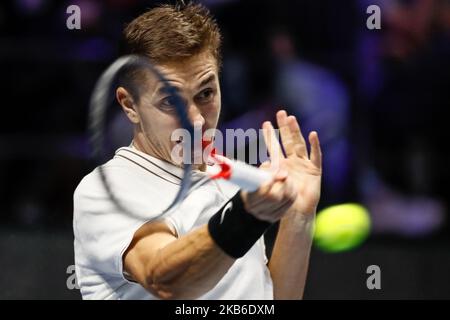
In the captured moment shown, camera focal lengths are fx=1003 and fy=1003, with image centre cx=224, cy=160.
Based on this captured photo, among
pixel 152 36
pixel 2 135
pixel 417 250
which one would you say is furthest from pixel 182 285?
pixel 2 135

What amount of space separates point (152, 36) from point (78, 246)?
62cm

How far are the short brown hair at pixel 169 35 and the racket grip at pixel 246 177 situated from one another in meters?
0.54

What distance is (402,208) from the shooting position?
5.23 m

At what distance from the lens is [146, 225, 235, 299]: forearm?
8.01 feet

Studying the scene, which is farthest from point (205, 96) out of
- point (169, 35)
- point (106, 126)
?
point (106, 126)

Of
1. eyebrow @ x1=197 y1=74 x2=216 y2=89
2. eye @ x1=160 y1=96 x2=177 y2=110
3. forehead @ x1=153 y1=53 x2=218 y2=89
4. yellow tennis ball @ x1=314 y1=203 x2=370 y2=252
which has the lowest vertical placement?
yellow tennis ball @ x1=314 y1=203 x2=370 y2=252

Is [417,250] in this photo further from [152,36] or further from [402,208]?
[152,36]

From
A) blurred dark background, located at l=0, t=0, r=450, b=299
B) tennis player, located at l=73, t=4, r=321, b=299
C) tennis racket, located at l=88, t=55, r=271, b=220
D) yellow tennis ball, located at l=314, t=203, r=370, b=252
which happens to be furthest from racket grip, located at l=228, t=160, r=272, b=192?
blurred dark background, located at l=0, t=0, r=450, b=299

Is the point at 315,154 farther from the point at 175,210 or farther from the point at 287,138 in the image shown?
the point at 175,210

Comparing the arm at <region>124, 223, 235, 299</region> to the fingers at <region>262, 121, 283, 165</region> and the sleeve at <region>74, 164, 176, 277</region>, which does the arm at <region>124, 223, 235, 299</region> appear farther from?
the fingers at <region>262, 121, 283, 165</region>

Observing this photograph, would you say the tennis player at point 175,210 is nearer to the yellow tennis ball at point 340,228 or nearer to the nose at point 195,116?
the nose at point 195,116

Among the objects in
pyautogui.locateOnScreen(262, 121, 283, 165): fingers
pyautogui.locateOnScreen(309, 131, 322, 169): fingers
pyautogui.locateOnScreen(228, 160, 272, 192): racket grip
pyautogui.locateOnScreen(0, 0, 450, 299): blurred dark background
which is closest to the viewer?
pyautogui.locateOnScreen(228, 160, 272, 192): racket grip

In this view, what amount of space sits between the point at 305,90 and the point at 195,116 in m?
2.56

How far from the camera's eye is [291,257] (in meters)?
2.97
